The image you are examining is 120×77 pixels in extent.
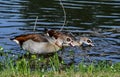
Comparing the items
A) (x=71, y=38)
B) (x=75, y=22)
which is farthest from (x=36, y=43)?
(x=75, y=22)

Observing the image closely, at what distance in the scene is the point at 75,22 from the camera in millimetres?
18781

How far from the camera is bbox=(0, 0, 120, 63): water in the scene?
14552 mm

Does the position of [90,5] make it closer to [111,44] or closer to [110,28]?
[110,28]

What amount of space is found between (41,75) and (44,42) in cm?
504

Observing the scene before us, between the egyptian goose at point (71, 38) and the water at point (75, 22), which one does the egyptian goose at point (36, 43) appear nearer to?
the water at point (75, 22)

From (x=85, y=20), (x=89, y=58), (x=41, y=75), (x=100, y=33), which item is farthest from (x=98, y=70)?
(x=85, y=20)

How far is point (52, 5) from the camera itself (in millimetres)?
22344

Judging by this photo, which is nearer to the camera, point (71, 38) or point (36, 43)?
point (36, 43)

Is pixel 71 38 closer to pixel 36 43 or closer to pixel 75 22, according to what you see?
pixel 36 43

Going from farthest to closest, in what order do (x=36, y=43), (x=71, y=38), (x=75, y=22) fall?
(x=75, y=22)
(x=71, y=38)
(x=36, y=43)

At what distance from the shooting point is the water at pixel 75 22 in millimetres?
14552

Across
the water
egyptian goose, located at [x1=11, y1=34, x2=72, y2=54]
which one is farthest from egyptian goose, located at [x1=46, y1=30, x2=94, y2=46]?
egyptian goose, located at [x1=11, y1=34, x2=72, y2=54]

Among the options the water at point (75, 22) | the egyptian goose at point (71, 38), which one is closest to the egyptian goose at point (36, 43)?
the water at point (75, 22)

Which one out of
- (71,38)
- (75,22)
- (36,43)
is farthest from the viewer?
(75,22)
